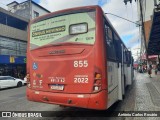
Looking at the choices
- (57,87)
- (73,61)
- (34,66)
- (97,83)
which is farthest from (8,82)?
(97,83)

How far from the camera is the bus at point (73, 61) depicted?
18.9 ft

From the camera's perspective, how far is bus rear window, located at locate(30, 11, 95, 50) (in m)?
6.01

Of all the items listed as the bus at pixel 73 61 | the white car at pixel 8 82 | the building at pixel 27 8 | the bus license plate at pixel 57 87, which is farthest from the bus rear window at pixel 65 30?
the building at pixel 27 8

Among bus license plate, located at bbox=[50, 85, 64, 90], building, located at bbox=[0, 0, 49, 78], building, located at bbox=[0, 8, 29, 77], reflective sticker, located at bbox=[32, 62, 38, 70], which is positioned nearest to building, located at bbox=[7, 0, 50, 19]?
building, located at bbox=[0, 0, 49, 78]

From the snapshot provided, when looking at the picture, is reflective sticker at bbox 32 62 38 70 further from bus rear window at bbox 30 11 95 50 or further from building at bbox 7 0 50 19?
building at bbox 7 0 50 19

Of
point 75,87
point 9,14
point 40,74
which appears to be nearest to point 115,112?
point 75,87

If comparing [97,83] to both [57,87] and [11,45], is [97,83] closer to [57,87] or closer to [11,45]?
[57,87]

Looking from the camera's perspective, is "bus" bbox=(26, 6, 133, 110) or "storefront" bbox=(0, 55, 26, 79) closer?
"bus" bbox=(26, 6, 133, 110)

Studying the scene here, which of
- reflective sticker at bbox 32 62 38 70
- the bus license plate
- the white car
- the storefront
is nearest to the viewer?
the bus license plate

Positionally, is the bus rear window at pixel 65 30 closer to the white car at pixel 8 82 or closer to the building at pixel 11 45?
the white car at pixel 8 82

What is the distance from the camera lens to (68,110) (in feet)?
26.1

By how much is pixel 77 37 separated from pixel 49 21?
49.5 inches

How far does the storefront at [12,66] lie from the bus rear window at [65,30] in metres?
20.1

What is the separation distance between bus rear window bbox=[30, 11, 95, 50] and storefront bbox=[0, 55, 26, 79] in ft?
66.0
